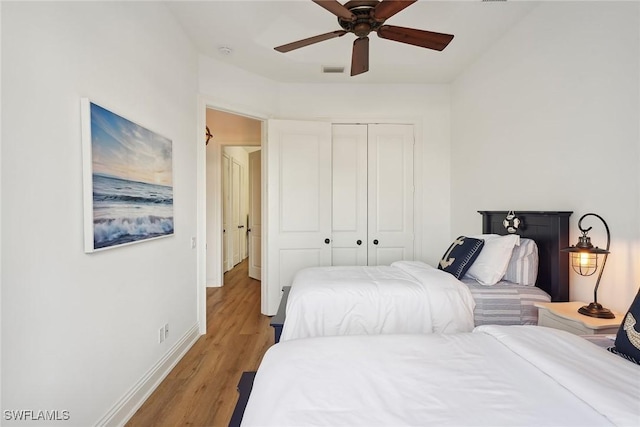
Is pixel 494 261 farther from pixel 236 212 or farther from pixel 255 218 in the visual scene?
pixel 236 212

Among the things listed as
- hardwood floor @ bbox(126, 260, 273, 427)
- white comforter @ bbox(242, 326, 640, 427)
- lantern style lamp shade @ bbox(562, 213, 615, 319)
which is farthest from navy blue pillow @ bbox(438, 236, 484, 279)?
hardwood floor @ bbox(126, 260, 273, 427)

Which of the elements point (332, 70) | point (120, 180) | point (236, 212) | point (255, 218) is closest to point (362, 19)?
point (332, 70)

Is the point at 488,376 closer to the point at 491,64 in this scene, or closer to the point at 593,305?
the point at 593,305

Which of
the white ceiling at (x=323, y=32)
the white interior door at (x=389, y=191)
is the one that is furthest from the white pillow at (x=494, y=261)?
the white ceiling at (x=323, y=32)

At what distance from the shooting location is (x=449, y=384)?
98 centimetres

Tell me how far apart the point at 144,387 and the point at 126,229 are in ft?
3.59

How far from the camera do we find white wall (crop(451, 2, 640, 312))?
1.74 metres

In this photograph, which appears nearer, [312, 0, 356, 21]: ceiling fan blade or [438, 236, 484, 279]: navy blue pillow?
[312, 0, 356, 21]: ceiling fan blade

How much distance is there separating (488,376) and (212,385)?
1923mm

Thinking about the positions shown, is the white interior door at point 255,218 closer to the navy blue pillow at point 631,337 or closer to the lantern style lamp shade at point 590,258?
the lantern style lamp shade at point 590,258

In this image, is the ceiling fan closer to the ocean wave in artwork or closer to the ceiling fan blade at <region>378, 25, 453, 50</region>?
the ceiling fan blade at <region>378, 25, 453, 50</region>

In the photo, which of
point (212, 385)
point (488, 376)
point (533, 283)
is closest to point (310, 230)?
point (212, 385)

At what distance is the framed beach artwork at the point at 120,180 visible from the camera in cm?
150

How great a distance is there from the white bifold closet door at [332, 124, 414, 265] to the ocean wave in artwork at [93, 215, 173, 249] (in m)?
2.11
